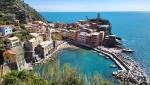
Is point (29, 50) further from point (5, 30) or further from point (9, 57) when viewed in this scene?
point (9, 57)

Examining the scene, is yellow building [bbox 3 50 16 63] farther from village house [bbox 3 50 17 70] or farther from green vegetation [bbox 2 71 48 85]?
green vegetation [bbox 2 71 48 85]

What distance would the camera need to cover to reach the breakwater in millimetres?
32250

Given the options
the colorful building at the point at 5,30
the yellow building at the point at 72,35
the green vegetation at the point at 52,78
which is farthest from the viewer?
the yellow building at the point at 72,35

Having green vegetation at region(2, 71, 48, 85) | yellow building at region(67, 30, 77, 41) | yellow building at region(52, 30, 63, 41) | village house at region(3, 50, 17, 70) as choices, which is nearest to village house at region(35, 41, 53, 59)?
village house at region(3, 50, 17, 70)

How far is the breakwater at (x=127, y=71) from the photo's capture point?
32250 millimetres

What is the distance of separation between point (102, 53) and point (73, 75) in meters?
20.7

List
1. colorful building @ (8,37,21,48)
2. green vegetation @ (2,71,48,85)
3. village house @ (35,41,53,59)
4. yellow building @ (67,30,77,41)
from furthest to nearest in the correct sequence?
yellow building @ (67,30,77,41)
village house @ (35,41,53,59)
colorful building @ (8,37,21,48)
green vegetation @ (2,71,48,85)

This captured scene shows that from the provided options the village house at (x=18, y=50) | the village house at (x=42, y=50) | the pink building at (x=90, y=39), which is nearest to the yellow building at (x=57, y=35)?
the pink building at (x=90, y=39)

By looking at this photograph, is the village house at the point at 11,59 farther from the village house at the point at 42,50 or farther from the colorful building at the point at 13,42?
the village house at the point at 42,50

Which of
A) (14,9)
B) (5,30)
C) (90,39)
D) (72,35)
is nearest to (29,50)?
(5,30)

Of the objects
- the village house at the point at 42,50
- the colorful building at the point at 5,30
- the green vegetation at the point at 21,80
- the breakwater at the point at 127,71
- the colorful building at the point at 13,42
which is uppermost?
the colorful building at the point at 5,30

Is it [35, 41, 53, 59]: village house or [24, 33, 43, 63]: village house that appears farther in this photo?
[35, 41, 53, 59]: village house

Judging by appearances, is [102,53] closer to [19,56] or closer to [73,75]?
[19,56]

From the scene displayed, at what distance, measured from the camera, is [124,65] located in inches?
1535
